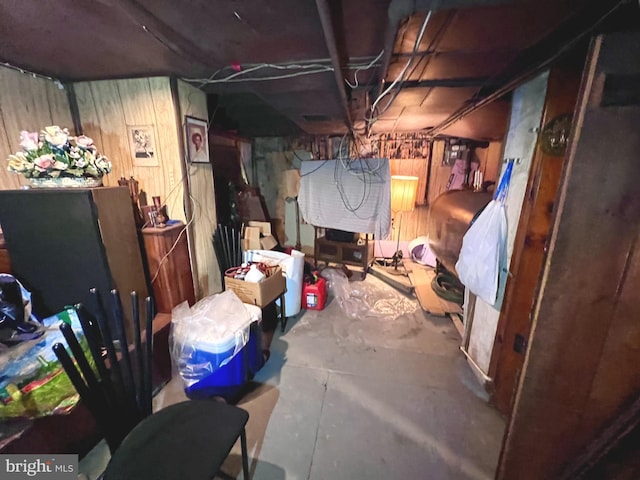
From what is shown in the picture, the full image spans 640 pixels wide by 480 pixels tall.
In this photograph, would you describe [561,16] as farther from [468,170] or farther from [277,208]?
[277,208]

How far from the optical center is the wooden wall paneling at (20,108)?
1.60 m

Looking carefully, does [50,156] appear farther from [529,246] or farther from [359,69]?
[529,246]

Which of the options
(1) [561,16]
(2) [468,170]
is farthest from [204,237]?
(2) [468,170]

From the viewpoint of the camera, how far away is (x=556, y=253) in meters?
0.88

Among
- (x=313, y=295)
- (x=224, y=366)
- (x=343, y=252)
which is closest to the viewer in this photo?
(x=224, y=366)

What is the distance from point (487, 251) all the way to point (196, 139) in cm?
241

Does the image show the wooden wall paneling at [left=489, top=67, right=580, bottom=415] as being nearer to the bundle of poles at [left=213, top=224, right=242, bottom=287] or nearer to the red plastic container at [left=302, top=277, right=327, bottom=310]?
the red plastic container at [left=302, top=277, right=327, bottom=310]

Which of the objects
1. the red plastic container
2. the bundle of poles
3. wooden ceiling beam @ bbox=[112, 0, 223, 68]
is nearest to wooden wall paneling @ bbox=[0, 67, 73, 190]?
wooden ceiling beam @ bbox=[112, 0, 223, 68]

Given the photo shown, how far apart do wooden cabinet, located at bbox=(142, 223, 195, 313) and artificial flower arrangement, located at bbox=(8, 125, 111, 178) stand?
0.55 metres

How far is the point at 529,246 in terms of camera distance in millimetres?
1507

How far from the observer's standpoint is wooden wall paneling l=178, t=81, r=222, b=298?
204 cm

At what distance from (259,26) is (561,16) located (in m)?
1.26

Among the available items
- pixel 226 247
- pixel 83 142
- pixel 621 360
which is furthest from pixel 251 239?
pixel 621 360

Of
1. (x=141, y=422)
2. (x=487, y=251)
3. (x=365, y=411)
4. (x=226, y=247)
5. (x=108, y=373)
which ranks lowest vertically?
(x=365, y=411)
